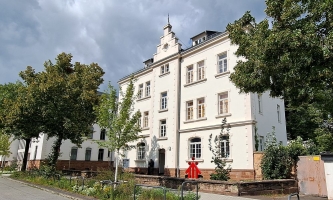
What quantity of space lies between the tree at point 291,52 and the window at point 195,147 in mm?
12132

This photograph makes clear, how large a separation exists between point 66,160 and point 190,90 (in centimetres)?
2431

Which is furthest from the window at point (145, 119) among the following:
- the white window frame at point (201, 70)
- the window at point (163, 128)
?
the white window frame at point (201, 70)

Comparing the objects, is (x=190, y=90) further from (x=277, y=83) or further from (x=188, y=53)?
(x=277, y=83)

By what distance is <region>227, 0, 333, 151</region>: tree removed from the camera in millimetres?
9062

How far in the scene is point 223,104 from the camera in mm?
22016

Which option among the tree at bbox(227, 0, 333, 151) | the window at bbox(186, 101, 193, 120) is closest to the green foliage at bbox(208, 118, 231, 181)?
the window at bbox(186, 101, 193, 120)

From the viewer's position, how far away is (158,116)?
27.5m

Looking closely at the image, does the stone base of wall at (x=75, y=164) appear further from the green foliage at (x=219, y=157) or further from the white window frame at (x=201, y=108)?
the green foliage at (x=219, y=157)

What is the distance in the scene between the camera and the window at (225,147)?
20625 mm

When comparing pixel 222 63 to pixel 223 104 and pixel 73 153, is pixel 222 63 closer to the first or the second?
pixel 223 104

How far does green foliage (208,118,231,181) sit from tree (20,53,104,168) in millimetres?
9981

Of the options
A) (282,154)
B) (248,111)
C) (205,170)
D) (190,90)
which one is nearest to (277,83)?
(282,154)

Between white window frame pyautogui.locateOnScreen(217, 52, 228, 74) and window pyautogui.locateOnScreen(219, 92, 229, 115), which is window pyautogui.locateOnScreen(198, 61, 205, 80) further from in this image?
window pyautogui.locateOnScreen(219, 92, 229, 115)

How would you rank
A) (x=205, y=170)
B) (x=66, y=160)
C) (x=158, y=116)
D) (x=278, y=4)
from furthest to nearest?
(x=66, y=160) → (x=158, y=116) → (x=205, y=170) → (x=278, y=4)
